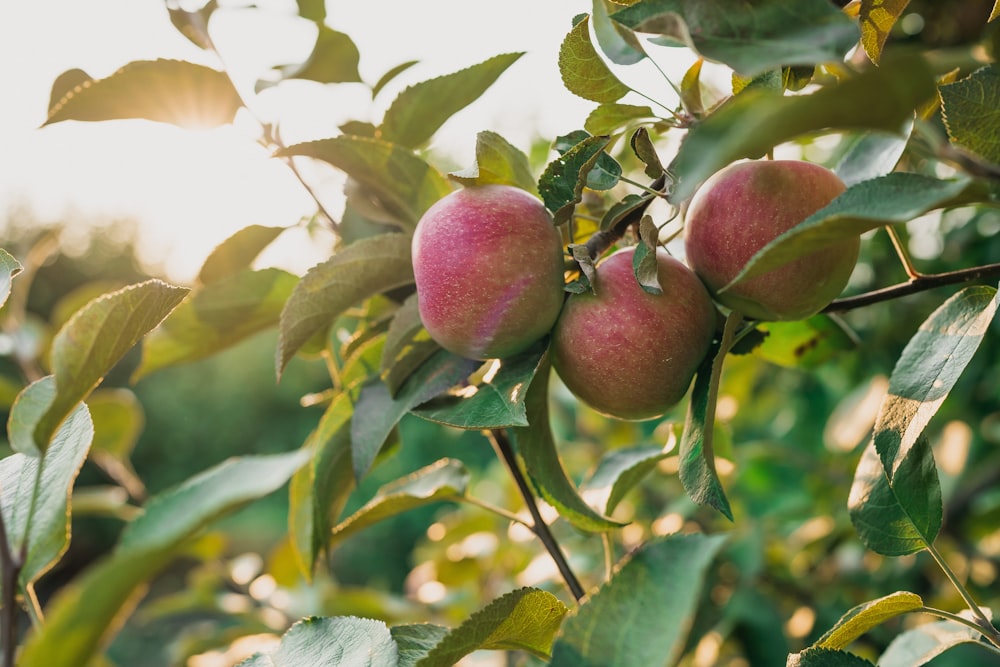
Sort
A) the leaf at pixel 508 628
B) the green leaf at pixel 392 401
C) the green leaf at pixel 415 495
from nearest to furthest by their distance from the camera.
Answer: the leaf at pixel 508 628 < the green leaf at pixel 392 401 < the green leaf at pixel 415 495

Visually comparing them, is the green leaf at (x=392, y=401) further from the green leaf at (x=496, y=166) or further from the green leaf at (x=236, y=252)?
the green leaf at (x=236, y=252)

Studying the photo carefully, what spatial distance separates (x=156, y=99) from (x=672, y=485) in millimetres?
1097

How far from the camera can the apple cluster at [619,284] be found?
0.42 m

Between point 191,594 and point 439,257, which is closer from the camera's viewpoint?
point 439,257

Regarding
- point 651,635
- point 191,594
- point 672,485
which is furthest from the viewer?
point 672,485

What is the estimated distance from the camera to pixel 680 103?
0.46 metres

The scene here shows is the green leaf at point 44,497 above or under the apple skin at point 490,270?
under

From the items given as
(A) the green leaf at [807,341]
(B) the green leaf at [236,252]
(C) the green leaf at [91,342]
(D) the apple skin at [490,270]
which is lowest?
(A) the green leaf at [807,341]

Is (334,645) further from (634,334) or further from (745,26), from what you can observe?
(745,26)

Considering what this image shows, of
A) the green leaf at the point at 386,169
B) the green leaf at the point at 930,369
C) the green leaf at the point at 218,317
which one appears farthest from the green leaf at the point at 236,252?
the green leaf at the point at 930,369

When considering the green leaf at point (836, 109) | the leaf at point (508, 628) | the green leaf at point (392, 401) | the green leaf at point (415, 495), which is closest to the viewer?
the green leaf at point (836, 109)

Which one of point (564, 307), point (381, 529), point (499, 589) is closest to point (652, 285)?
point (564, 307)

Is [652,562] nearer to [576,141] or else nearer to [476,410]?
[476,410]

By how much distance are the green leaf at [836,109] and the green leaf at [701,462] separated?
0.63 feet
